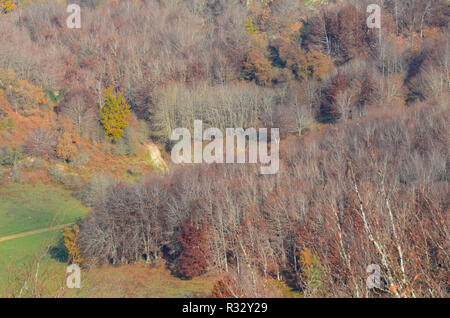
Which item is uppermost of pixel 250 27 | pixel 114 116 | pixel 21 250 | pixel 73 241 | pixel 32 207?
pixel 250 27

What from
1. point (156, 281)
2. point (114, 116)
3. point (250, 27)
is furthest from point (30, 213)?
point (250, 27)

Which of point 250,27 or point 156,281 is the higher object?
point 250,27

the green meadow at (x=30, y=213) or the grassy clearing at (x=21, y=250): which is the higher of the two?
the green meadow at (x=30, y=213)

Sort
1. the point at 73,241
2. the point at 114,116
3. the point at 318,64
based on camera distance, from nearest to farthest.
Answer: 1. the point at 73,241
2. the point at 114,116
3. the point at 318,64

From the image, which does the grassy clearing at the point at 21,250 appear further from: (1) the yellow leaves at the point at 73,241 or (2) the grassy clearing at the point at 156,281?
(2) the grassy clearing at the point at 156,281

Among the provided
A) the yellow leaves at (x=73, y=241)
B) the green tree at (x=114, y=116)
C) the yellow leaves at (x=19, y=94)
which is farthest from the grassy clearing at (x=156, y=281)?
the yellow leaves at (x=19, y=94)

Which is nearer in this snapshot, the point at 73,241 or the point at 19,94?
the point at 73,241

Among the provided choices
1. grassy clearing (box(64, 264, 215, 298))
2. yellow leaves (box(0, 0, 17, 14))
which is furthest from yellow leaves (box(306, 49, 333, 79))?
yellow leaves (box(0, 0, 17, 14))

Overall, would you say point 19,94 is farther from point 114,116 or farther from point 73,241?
point 73,241

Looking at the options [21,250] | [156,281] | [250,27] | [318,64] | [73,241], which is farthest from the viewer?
[250,27]
